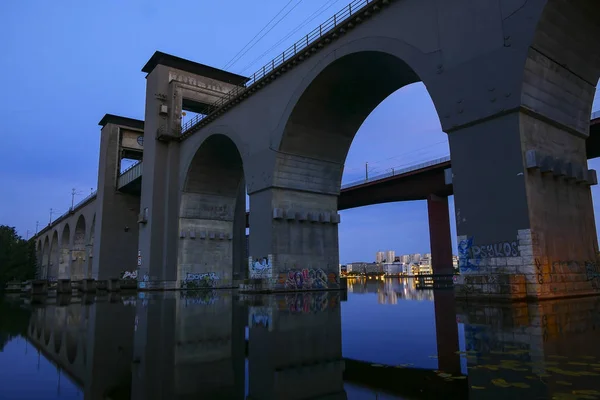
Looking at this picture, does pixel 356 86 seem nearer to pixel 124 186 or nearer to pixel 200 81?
pixel 200 81

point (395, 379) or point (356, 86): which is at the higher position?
point (356, 86)

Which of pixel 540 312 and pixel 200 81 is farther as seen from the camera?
pixel 200 81

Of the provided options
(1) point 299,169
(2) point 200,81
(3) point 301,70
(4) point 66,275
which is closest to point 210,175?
(2) point 200,81

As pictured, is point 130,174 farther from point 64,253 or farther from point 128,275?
point 64,253

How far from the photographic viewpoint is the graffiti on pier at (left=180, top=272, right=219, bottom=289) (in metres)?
37.9

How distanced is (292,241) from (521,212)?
15.0 m

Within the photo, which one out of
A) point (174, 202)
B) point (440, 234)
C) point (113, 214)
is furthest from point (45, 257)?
point (440, 234)

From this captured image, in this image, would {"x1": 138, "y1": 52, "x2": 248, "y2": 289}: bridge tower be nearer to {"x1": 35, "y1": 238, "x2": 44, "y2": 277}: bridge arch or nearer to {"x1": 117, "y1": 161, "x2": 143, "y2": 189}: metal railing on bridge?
{"x1": 117, "y1": 161, "x2": 143, "y2": 189}: metal railing on bridge

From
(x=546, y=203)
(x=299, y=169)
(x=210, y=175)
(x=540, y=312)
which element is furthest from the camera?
(x=210, y=175)

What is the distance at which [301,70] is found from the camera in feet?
82.5

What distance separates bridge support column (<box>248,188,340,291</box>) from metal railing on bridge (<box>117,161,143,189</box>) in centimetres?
2363

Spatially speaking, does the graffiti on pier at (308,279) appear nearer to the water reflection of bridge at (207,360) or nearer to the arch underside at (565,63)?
the water reflection of bridge at (207,360)

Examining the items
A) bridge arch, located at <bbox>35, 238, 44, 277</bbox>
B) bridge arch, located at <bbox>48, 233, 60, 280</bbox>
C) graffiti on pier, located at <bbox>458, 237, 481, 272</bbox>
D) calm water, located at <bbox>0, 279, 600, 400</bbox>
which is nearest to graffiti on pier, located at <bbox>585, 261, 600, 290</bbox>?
graffiti on pier, located at <bbox>458, 237, 481, 272</bbox>

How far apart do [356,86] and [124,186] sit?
3633cm
